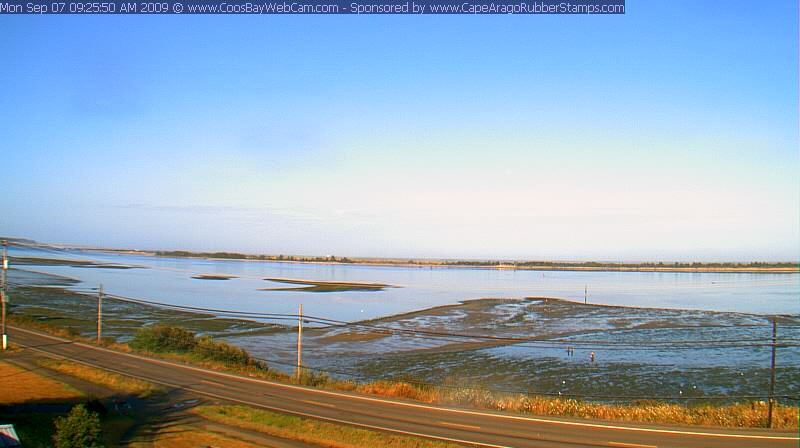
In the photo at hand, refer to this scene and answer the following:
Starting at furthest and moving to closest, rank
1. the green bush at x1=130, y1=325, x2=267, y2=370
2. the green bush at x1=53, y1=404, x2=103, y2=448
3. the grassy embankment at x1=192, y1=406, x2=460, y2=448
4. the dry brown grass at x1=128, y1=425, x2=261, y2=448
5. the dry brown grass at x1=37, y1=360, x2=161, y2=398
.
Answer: the green bush at x1=130, y1=325, x2=267, y2=370, the dry brown grass at x1=37, y1=360, x2=161, y2=398, the grassy embankment at x1=192, y1=406, x2=460, y2=448, the dry brown grass at x1=128, y1=425, x2=261, y2=448, the green bush at x1=53, y1=404, x2=103, y2=448

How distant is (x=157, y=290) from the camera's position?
80375mm

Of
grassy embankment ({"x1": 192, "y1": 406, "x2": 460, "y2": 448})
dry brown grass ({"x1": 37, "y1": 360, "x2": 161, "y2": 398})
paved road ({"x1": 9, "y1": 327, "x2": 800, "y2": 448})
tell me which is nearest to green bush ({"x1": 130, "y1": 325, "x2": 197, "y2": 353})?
paved road ({"x1": 9, "y1": 327, "x2": 800, "y2": 448})

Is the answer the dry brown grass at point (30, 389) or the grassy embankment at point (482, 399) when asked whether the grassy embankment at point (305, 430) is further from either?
the grassy embankment at point (482, 399)

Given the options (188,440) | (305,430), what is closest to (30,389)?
(188,440)

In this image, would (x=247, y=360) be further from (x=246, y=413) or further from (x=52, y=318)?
(x=52, y=318)

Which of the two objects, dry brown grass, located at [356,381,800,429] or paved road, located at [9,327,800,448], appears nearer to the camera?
paved road, located at [9,327,800,448]

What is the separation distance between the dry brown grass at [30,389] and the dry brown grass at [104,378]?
4.81 feet

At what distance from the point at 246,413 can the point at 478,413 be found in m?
8.98

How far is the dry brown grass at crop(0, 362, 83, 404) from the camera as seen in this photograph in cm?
2302

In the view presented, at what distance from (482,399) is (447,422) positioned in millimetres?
3952

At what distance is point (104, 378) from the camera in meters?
27.2

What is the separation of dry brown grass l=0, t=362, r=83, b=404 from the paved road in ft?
12.0

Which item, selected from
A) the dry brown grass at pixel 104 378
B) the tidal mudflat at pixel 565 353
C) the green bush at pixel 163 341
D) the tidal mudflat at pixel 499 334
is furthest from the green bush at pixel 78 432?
the green bush at pixel 163 341

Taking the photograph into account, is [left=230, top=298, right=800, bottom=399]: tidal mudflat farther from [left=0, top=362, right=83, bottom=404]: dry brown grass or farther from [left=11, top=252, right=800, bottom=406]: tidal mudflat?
[left=0, top=362, right=83, bottom=404]: dry brown grass
